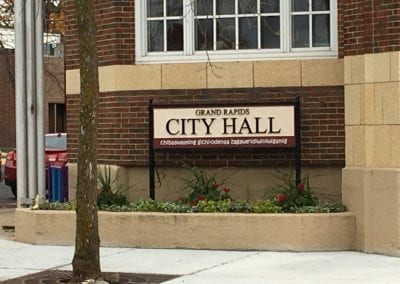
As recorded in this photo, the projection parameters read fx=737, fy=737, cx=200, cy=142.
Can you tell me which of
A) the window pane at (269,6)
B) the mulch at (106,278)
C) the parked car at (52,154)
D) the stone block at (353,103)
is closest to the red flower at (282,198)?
the stone block at (353,103)

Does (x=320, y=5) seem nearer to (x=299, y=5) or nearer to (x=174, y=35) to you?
(x=299, y=5)

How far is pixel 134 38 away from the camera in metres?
11.1

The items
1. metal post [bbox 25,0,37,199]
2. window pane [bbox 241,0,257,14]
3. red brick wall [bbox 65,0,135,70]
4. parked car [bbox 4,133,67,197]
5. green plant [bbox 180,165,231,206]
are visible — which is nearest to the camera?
green plant [bbox 180,165,231,206]

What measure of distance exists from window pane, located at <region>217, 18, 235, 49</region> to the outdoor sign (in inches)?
40.1

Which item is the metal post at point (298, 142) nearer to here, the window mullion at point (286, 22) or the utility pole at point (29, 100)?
the window mullion at point (286, 22)

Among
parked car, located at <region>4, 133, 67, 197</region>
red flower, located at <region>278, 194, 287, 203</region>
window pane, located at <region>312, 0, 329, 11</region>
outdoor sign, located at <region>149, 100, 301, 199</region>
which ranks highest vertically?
window pane, located at <region>312, 0, 329, 11</region>

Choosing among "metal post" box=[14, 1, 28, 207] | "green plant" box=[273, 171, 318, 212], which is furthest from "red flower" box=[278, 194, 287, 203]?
"metal post" box=[14, 1, 28, 207]

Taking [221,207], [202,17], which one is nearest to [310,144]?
[221,207]

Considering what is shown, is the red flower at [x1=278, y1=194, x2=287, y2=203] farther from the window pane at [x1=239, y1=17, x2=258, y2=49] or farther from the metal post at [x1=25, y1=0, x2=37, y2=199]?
the metal post at [x1=25, y1=0, x2=37, y2=199]

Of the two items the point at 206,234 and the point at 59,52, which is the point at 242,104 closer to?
the point at 206,234

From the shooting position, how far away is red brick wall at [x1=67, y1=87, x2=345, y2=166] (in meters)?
10.4

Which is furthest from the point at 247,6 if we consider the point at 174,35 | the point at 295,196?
the point at 295,196

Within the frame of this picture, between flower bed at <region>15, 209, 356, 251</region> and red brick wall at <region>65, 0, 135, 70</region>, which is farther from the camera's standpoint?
red brick wall at <region>65, 0, 135, 70</region>

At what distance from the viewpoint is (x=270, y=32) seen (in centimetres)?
1076
